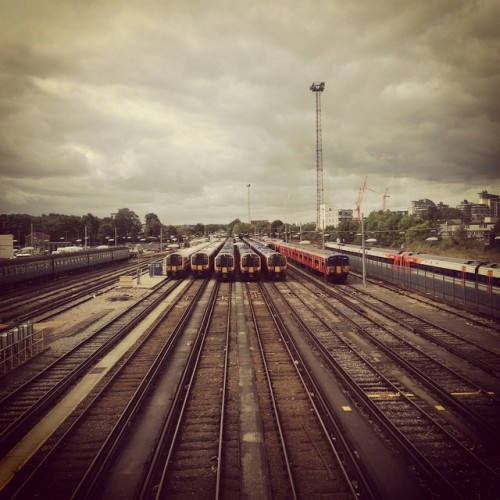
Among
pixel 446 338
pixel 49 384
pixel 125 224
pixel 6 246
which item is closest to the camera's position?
pixel 49 384

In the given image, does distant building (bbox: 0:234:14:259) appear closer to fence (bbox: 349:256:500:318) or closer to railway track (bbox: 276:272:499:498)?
railway track (bbox: 276:272:499:498)

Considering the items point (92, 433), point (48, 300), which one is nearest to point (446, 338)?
point (92, 433)

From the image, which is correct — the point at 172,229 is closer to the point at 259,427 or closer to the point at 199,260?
the point at 199,260

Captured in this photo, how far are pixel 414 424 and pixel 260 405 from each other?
4517 millimetres

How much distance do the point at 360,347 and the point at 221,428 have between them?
9299 mm

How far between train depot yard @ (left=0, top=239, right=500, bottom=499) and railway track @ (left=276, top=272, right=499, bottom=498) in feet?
0.15

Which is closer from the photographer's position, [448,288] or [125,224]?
[448,288]

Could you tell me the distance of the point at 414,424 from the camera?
9852 millimetres

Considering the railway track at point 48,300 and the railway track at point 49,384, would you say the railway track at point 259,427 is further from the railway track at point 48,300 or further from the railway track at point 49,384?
the railway track at point 48,300

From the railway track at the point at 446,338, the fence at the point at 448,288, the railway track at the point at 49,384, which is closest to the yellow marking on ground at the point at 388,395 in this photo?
the railway track at the point at 446,338

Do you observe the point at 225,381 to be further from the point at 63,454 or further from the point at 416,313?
the point at 416,313

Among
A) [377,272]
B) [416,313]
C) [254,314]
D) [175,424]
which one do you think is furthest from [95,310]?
[377,272]

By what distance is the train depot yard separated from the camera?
7727 millimetres

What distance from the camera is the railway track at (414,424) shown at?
25.2 ft
